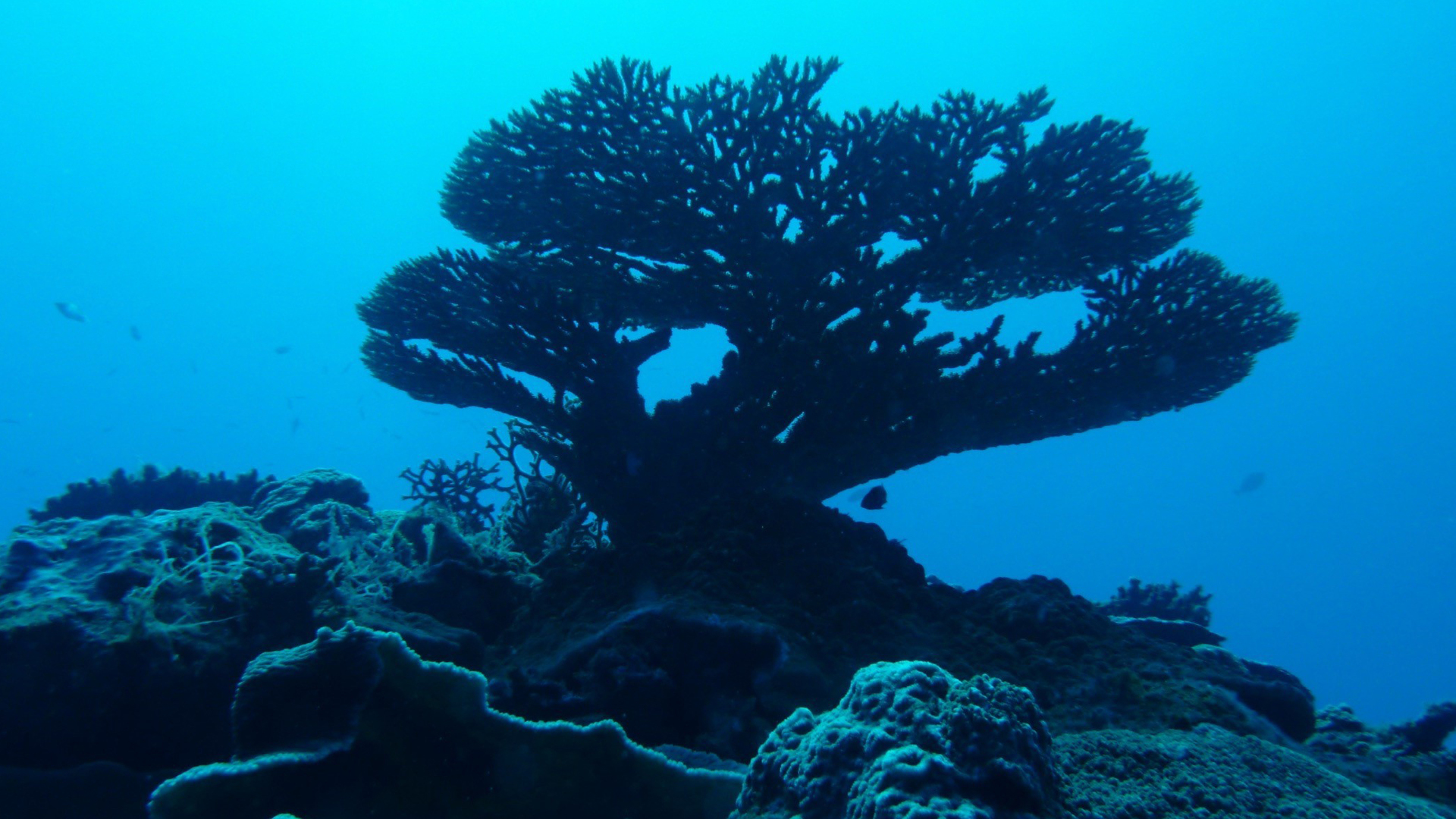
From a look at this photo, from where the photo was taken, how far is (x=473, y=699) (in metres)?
2.11

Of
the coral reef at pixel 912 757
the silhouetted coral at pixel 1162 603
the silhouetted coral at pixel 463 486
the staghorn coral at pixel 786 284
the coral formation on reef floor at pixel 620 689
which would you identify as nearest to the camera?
the coral reef at pixel 912 757

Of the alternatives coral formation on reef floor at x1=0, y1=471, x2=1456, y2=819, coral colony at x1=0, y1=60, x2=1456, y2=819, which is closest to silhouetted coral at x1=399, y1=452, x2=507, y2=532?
coral colony at x1=0, y1=60, x2=1456, y2=819

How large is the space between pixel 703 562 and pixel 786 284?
2.83m

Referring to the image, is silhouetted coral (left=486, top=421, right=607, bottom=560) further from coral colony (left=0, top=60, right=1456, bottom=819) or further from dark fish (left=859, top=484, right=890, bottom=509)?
dark fish (left=859, top=484, right=890, bottom=509)

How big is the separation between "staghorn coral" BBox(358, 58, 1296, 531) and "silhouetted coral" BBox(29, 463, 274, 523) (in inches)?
188

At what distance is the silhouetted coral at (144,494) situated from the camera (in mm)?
9055

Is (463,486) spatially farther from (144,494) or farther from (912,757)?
(912,757)

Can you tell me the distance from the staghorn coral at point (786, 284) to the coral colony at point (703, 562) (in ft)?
0.11

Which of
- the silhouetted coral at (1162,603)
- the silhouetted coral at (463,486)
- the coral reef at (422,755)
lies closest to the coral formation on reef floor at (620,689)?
the coral reef at (422,755)

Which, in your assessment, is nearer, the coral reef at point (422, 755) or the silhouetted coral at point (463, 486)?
the coral reef at point (422, 755)

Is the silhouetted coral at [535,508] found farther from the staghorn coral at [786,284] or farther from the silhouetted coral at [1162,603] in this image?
the silhouetted coral at [1162,603]

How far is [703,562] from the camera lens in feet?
15.0

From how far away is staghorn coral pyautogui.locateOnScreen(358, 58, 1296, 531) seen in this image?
6320 mm

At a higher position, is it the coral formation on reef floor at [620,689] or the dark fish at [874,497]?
the dark fish at [874,497]
